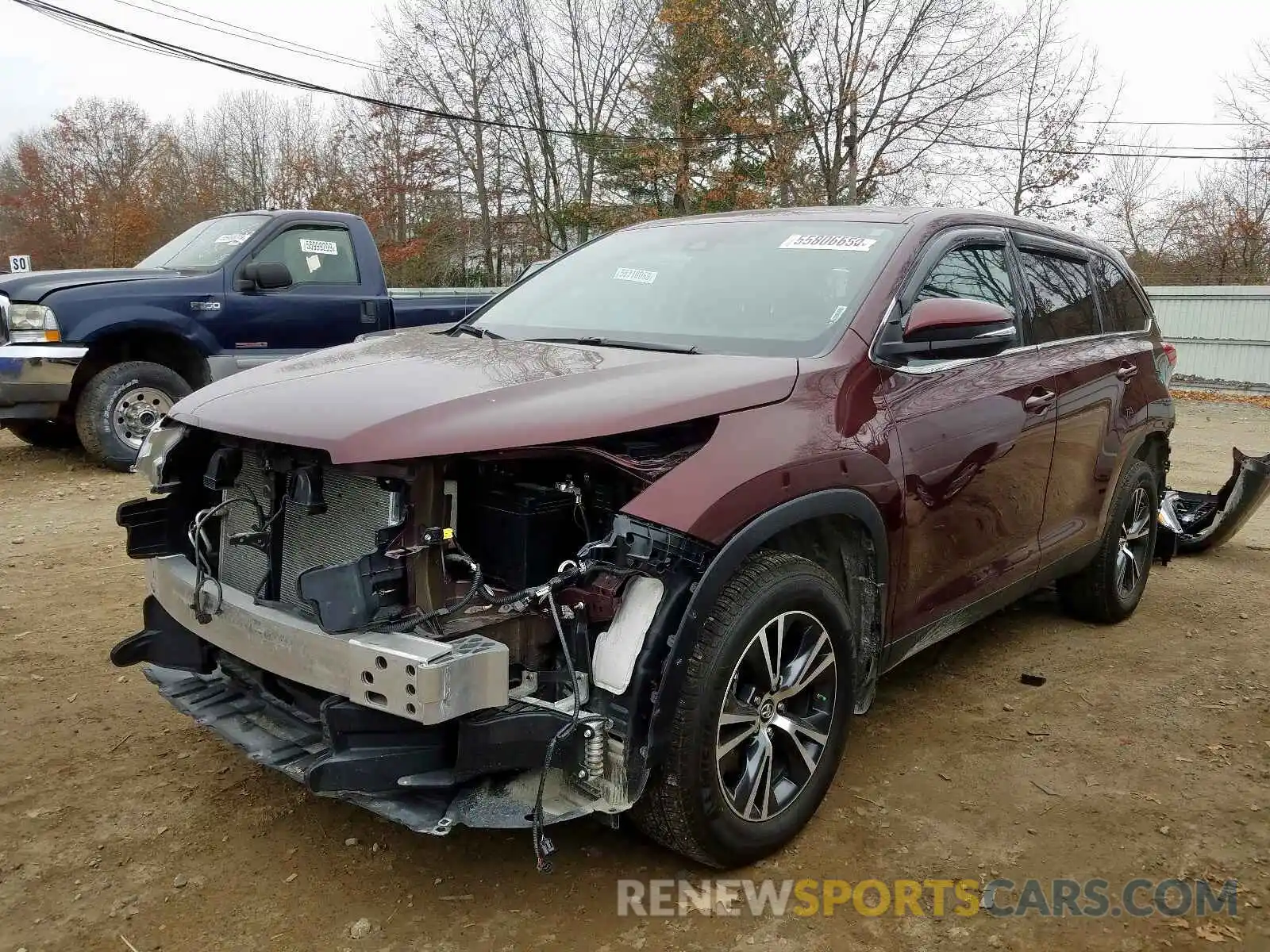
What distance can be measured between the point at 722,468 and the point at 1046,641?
292 centimetres

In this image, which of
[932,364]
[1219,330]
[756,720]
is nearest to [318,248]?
[932,364]

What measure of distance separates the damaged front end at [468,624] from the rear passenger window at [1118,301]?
3099 mm

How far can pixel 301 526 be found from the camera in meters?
2.61

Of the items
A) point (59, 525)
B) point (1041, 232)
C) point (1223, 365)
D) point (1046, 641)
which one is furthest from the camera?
point (1223, 365)

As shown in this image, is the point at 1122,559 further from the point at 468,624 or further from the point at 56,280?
the point at 56,280

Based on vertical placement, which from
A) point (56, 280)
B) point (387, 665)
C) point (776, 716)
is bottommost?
point (776, 716)

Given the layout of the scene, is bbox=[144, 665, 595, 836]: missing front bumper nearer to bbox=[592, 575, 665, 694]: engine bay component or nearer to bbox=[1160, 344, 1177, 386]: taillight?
bbox=[592, 575, 665, 694]: engine bay component

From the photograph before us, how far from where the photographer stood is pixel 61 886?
2631 mm

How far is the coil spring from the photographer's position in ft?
7.57

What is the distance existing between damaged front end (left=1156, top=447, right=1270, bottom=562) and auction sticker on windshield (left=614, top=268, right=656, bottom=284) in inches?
136

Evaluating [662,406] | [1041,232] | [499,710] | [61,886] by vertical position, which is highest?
[1041,232]

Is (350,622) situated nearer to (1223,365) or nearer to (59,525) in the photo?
(59,525)

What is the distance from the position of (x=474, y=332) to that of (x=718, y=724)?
186 centimetres

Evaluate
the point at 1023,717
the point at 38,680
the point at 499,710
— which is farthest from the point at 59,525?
the point at 1023,717
